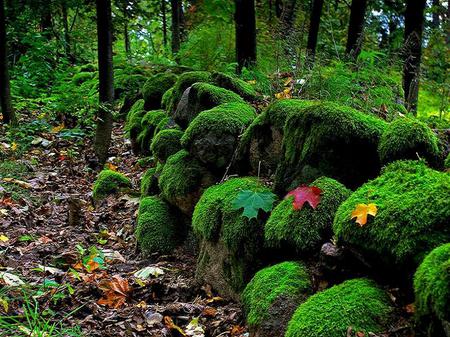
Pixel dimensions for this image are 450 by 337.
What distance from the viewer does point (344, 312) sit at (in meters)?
2.31

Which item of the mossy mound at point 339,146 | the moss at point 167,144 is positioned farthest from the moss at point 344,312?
the moss at point 167,144

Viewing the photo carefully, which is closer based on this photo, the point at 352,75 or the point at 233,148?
the point at 233,148

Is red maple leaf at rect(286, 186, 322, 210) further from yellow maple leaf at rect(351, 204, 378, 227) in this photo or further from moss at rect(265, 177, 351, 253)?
yellow maple leaf at rect(351, 204, 378, 227)

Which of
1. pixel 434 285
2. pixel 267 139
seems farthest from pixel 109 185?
pixel 434 285

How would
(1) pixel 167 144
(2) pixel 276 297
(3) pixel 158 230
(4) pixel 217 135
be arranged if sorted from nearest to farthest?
(2) pixel 276 297 → (4) pixel 217 135 → (3) pixel 158 230 → (1) pixel 167 144

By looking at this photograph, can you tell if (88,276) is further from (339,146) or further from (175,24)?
(175,24)

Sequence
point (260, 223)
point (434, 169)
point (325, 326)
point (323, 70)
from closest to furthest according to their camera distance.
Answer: point (325, 326)
point (434, 169)
point (260, 223)
point (323, 70)

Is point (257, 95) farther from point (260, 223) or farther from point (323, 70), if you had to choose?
point (260, 223)

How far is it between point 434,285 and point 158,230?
3.31 m

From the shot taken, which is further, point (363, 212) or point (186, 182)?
point (186, 182)

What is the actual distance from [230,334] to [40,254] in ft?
7.79

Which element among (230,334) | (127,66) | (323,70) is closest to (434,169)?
(230,334)

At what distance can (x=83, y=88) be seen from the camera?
11359 millimetres

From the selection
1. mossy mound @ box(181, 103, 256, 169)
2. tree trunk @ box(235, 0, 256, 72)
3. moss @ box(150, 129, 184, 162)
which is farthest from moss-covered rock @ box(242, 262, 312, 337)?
tree trunk @ box(235, 0, 256, 72)
